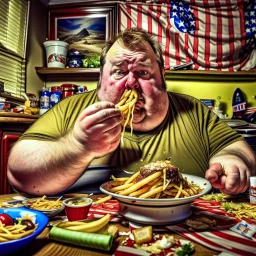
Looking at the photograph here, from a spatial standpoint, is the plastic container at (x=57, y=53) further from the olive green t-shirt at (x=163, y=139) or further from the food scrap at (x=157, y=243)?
the food scrap at (x=157, y=243)

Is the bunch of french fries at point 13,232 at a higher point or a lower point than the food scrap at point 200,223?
higher

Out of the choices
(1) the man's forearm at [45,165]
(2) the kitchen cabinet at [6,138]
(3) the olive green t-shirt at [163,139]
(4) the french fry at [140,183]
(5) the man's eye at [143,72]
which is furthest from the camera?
(2) the kitchen cabinet at [6,138]

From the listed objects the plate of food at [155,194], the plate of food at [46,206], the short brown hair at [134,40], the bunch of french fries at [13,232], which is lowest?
the plate of food at [46,206]

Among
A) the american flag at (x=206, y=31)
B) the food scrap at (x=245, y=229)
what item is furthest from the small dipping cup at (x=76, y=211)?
the american flag at (x=206, y=31)

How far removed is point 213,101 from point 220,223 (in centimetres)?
239

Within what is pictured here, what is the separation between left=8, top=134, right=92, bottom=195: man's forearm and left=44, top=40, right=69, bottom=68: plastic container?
5.71 feet

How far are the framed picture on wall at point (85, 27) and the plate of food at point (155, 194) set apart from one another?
2.44 metres

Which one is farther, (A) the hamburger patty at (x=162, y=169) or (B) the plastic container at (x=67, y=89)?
(B) the plastic container at (x=67, y=89)

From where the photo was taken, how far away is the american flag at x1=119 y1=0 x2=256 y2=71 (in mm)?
3029

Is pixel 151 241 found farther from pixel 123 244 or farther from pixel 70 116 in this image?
pixel 70 116

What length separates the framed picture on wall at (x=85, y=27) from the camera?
317 cm

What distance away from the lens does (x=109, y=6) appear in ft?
10.4

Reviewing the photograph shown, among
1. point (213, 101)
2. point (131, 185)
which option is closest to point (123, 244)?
point (131, 185)

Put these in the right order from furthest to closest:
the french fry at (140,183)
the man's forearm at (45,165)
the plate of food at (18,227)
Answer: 1. the man's forearm at (45,165)
2. the french fry at (140,183)
3. the plate of food at (18,227)
